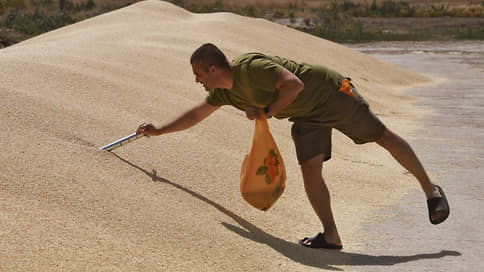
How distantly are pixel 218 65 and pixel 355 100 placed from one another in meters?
0.64

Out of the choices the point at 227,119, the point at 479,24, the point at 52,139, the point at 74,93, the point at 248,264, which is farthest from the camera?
the point at 479,24

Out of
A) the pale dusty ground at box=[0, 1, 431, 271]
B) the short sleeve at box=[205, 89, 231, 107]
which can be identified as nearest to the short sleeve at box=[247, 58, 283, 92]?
the short sleeve at box=[205, 89, 231, 107]

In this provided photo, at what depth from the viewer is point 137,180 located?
9.44 ft

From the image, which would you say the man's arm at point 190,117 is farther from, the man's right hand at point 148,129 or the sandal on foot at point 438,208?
the sandal on foot at point 438,208

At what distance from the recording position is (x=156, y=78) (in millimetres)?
4832

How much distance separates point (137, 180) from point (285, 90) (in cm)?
89

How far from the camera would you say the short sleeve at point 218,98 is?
2668mm

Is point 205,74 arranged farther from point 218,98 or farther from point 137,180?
point 137,180

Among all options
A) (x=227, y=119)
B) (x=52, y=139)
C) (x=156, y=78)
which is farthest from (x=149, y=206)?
(x=156, y=78)

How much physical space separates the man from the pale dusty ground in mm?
283

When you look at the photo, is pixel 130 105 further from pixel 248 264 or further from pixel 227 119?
pixel 248 264

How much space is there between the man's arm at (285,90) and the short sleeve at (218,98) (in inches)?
11.1

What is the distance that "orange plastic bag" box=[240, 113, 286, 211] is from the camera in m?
2.57

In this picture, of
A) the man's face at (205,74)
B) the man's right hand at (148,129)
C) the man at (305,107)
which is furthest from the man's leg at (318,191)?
the man's right hand at (148,129)
